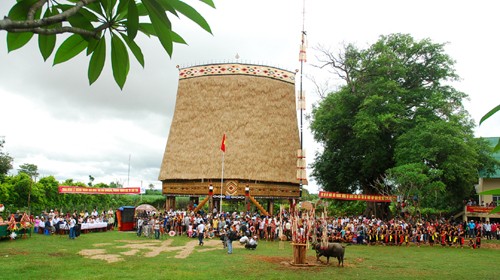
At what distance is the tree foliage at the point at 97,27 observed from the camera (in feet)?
4.22

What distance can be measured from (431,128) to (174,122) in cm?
1777

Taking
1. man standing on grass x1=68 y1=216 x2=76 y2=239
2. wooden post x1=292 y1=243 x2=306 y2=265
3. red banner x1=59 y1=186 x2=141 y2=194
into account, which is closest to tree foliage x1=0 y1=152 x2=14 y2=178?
red banner x1=59 y1=186 x2=141 y2=194

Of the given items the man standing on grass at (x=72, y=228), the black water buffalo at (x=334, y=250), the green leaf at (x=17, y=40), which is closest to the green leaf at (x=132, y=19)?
the green leaf at (x=17, y=40)

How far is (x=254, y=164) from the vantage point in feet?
94.7

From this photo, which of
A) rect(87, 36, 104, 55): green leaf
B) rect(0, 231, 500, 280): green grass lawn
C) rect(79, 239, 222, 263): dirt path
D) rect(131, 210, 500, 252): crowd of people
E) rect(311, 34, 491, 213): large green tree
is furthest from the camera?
Answer: rect(311, 34, 491, 213): large green tree

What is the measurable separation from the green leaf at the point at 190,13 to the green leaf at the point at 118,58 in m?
0.33

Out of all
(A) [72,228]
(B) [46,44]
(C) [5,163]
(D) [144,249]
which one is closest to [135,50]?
(B) [46,44]

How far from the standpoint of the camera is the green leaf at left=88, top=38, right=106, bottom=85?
1516 mm

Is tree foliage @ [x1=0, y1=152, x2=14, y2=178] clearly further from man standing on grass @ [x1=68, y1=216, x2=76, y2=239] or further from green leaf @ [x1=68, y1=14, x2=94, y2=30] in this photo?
green leaf @ [x1=68, y1=14, x2=94, y2=30]

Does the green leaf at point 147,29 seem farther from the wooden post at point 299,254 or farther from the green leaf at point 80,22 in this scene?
the wooden post at point 299,254

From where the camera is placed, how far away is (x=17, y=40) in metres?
1.47

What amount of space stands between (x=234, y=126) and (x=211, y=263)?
1790 centimetres

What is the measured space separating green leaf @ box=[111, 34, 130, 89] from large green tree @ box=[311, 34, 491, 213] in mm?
23331

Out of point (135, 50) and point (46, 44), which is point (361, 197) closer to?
point (135, 50)
